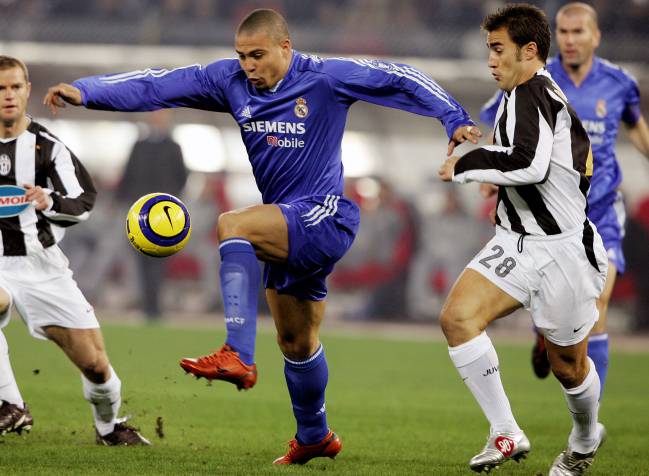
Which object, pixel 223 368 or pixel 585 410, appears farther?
pixel 585 410

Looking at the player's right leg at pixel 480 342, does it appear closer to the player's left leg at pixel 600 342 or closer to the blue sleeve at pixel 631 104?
the player's left leg at pixel 600 342

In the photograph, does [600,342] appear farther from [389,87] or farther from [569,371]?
[389,87]

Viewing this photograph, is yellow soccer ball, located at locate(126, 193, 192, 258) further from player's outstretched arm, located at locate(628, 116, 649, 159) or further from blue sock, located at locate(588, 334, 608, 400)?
player's outstretched arm, located at locate(628, 116, 649, 159)

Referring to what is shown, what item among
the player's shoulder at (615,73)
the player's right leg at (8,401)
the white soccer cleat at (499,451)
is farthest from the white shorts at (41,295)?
the player's shoulder at (615,73)

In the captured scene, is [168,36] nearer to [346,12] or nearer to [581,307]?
[346,12]

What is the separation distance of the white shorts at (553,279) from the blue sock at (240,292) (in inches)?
46.2

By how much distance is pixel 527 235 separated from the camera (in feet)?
18.4

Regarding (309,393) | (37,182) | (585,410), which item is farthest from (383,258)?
(585,410)

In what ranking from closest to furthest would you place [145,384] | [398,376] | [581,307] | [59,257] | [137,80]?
[581,307] < [137,80] < [59,257] < [145,384] < [398,376]

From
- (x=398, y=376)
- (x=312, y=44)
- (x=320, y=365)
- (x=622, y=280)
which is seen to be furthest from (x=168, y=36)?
(x=320, y=365)

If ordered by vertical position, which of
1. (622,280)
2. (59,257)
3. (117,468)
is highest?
(59,257)

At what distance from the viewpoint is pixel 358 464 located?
6.28m

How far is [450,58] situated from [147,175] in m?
6.64

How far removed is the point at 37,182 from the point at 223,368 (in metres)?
2.28
